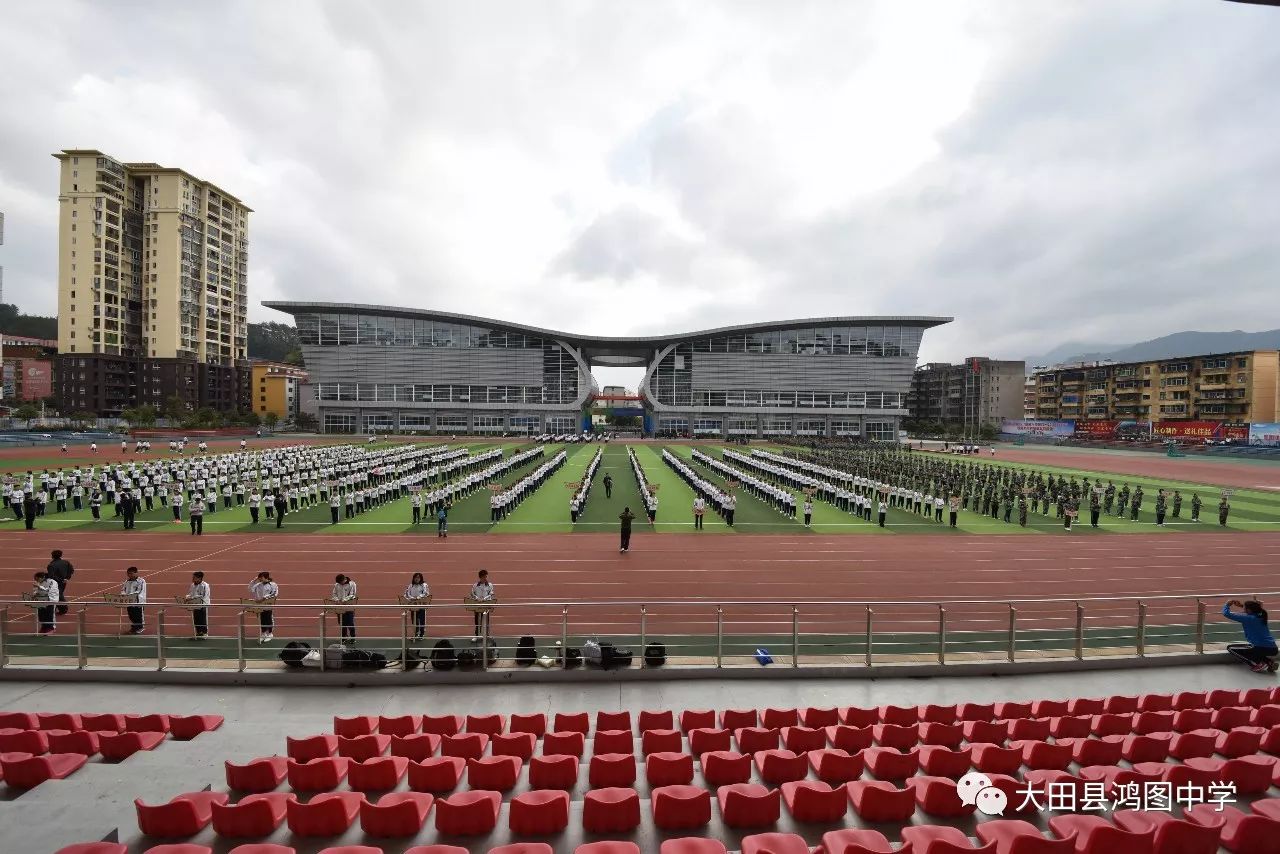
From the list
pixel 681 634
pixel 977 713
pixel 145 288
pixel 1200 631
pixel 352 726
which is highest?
pixel 145 288

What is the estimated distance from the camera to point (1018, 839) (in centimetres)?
345

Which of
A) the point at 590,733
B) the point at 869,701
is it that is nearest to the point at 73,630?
the point at 590,733

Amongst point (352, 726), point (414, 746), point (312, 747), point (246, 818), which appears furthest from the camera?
point (352, 726)

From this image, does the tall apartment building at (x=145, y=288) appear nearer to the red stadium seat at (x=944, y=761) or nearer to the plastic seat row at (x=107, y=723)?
the plastic seat row at (x=107, y=723)

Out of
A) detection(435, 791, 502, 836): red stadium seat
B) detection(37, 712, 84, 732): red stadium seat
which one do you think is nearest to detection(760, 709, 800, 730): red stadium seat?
detection(435, 791, 502, 836): red stadium seat

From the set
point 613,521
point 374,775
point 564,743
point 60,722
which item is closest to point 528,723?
point 564,743

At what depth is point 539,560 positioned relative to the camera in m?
15.6

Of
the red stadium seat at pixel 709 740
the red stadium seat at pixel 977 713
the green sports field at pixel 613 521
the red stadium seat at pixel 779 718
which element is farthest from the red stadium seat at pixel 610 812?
the green sports field at pixel 613 521

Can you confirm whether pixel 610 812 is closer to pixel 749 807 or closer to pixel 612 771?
pixel 612 771

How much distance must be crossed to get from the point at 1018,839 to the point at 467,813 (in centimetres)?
344

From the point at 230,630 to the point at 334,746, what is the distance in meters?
6.69

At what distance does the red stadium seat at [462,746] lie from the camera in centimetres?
530

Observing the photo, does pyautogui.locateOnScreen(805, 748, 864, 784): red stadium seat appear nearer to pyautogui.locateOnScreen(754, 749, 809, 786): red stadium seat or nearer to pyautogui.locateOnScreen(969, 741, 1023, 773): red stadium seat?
pyautogui.locateOnScreen(754, 749, 809, 786): red stadium seat

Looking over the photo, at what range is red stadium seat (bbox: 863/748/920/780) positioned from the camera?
4863 mm
